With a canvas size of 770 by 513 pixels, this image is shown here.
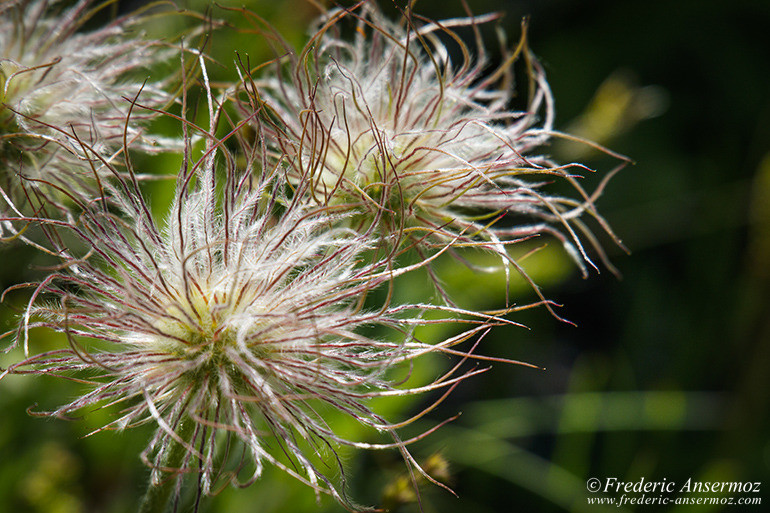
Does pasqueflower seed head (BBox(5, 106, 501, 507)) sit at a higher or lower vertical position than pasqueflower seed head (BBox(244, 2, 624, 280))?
lower

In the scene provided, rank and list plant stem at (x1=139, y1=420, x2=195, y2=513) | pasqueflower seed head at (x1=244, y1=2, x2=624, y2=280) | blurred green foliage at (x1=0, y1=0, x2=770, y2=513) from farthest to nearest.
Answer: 1. blurred green foliage at (x1=0, y1=0, x2=770, y2=513)
2. pasqueflower seed head at (x1=244, y1=2, x2=624, y2=280)
3. plant stem at (x1=139, y1=420, x2=195, y2=513)

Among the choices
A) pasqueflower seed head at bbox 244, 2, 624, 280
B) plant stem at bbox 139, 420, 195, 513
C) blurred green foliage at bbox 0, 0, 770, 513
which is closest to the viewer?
plant stem at bbox 139, 420, 195, 513

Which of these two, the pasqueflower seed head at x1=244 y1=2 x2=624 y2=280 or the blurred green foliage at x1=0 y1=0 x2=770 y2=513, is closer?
the pasqueflower seed head at x1=244 y1=2 x2=624 y2=280

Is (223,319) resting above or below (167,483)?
above

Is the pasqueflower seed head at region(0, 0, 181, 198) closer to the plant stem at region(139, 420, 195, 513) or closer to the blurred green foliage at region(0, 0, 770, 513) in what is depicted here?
the blurred green foliage at region(0, 0, 770, 513)

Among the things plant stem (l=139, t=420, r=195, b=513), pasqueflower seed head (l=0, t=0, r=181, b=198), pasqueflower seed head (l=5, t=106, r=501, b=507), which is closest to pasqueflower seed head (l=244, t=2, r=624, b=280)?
pasqueflower seed head (l=5, t=106, r=501, b=507)

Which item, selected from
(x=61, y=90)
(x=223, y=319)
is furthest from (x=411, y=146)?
(x=61, y=90)

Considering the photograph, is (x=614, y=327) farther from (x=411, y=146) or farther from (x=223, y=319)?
(x=223, y=319)

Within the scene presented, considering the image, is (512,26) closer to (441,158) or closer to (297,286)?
(441,158)

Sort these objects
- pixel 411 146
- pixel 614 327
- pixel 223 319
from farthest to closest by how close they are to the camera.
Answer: pixel 614 327 < pixel 411 146 < pixel 223 319
